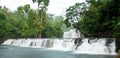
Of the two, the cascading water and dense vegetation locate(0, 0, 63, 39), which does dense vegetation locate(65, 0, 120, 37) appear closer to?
the cascading water

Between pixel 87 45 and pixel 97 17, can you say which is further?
pixel 97 17

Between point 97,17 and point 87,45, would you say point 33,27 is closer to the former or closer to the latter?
point 97,17

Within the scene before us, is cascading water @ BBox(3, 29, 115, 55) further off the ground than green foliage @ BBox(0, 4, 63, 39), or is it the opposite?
green foliage @ BBox(0, 4, 63, 39)

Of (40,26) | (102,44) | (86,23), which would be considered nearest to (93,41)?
(102,44)

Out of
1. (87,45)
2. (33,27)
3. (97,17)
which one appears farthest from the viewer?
(33,27)

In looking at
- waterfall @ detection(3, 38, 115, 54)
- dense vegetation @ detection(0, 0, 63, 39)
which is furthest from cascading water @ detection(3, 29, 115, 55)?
dense vegetation @ detection(0, 0, 63, 39)

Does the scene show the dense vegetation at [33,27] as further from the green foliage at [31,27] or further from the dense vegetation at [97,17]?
the dense vegetation at [97,17]

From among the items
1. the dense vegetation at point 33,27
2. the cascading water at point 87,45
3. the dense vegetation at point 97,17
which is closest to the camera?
the cascading water at point 87,45

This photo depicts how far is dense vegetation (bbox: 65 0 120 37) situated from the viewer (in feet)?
78.2

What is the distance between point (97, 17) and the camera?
26703 mm

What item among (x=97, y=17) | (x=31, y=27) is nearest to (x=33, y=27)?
(x=31, y=27)

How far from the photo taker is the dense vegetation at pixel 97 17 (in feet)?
78.2

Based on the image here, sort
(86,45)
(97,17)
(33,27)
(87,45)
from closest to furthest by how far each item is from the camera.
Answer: (87,45) → (86,45) → (97,17) → (33,27)

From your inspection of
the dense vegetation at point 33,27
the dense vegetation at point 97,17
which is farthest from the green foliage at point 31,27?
the dense vegetation at point 97,17
